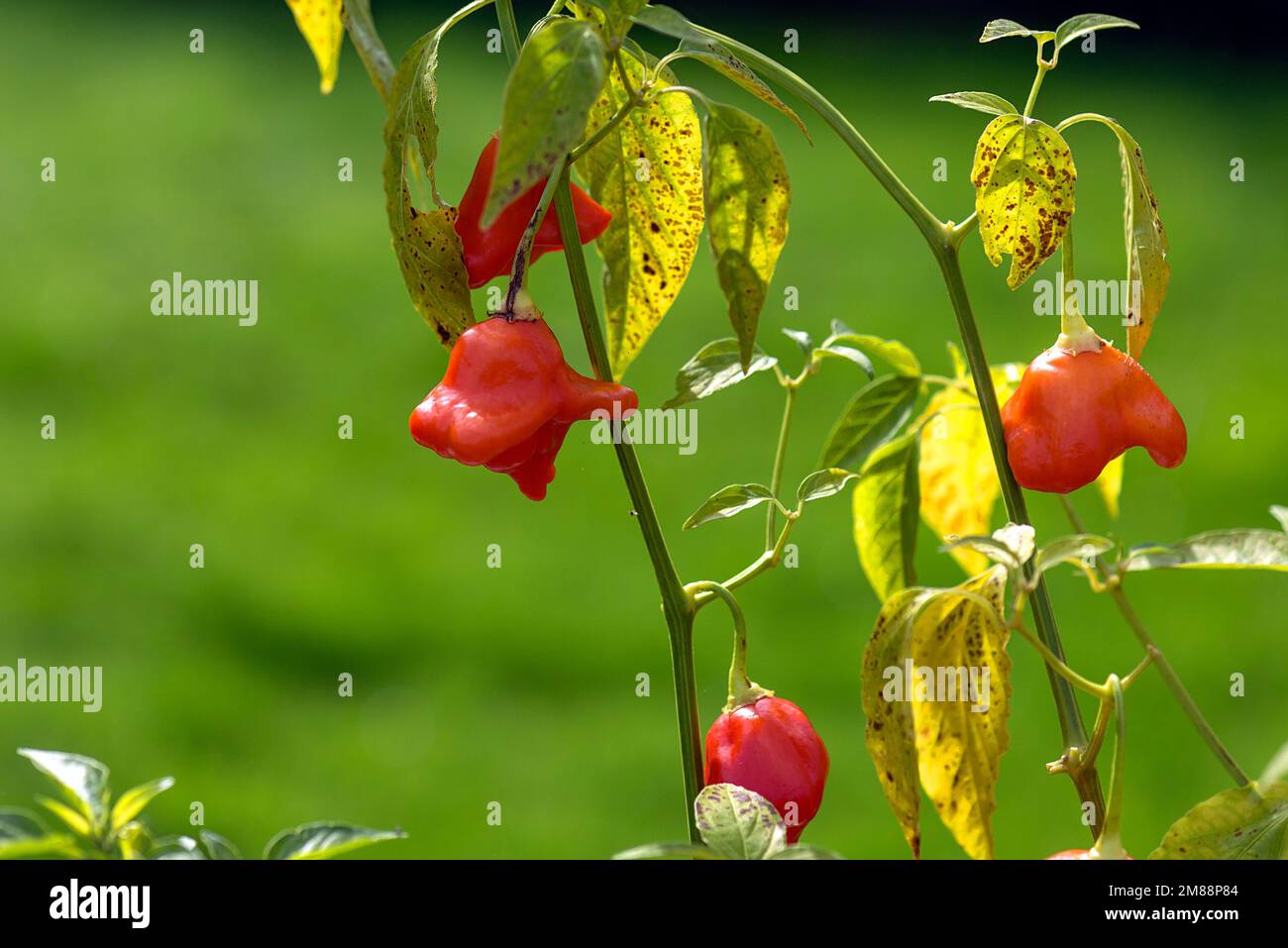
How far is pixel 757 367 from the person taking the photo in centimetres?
59

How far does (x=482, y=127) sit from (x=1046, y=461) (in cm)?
297

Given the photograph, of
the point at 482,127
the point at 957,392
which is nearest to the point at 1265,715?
the point at 957,392

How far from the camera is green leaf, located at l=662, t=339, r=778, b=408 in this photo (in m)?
0.57

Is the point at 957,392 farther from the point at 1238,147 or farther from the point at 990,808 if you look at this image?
the point at 1238,147

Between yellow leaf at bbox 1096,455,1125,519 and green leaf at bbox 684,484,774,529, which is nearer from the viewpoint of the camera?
green leaf at bbox 684,484,774,529

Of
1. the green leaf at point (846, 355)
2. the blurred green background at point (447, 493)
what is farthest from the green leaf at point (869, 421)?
the blurred green background at point (447, 493)

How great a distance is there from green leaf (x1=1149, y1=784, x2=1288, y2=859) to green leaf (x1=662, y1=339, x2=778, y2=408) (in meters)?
0.23

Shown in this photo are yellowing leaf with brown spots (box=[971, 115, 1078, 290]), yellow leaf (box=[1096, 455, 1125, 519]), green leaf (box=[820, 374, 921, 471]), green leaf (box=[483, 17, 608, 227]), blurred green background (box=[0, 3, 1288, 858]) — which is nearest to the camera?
green leaf (box=[483, 17, 608, 227])

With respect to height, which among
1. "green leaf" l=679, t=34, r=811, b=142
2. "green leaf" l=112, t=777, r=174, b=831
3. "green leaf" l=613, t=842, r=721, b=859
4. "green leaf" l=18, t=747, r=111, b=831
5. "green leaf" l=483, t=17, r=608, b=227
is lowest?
"green leaf" l=613, t=842, r=721, b=859

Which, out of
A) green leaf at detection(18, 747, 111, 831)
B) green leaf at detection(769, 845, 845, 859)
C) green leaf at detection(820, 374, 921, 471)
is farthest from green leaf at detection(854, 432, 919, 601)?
green leaf at detection(18, 747, 111, 831)

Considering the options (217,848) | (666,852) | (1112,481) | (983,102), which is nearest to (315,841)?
(217,848)

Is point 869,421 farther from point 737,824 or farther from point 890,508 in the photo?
point 737,824

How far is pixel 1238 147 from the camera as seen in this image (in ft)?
10.8

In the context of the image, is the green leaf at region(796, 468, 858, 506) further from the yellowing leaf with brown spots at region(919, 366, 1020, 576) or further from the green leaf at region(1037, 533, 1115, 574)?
the yellowing leaf with brown spots at region(919, 366, 1020, 576)
